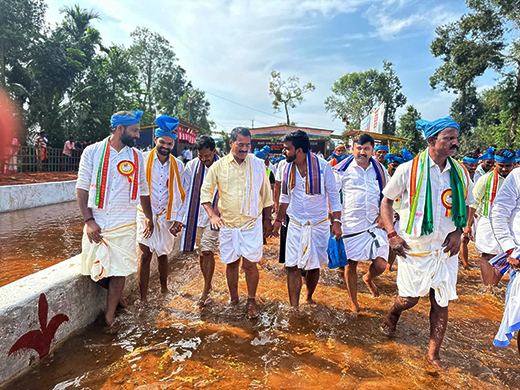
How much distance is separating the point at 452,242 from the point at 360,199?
1356 millimetres

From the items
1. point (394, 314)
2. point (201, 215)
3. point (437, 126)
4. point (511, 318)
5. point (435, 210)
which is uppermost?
point (437, 126)

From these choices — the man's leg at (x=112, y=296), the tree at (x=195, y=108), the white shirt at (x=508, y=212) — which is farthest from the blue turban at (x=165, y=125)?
the tree at (x=195, y=108)

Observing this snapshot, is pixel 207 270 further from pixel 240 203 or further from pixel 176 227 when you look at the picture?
pixel 240 203

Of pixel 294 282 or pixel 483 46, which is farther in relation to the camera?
pixel 483 46

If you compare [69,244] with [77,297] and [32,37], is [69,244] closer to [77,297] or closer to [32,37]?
[77,297]

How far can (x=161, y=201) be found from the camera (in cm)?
412

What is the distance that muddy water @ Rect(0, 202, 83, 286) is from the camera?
4.92 m

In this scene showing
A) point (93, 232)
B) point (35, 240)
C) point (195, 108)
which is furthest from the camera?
point (195, 108)

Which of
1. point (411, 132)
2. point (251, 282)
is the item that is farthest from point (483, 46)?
point (251, 282)

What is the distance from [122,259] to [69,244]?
11.6 feet

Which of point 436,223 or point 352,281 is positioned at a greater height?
point 436,223

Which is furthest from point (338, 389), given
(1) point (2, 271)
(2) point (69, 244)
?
(2) point (69, 244)

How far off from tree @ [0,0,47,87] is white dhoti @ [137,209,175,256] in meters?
16.7

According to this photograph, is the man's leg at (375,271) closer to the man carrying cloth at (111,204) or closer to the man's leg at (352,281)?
the man's leg at (352,281)
